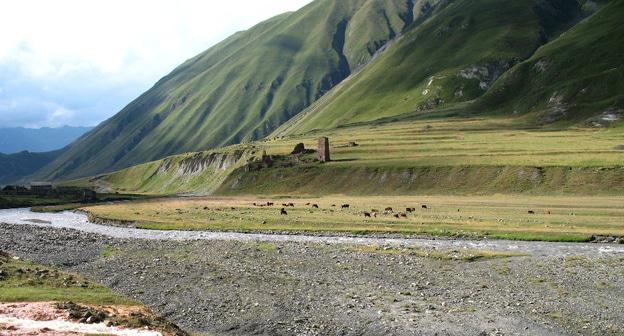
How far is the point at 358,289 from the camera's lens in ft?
116

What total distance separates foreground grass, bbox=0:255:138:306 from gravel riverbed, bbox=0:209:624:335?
6.94 feet

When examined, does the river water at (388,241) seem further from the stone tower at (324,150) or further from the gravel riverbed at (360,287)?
the stone tower at (324,150)

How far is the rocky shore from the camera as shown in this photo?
92.0ft

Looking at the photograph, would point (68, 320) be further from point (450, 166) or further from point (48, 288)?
point (450, 166)

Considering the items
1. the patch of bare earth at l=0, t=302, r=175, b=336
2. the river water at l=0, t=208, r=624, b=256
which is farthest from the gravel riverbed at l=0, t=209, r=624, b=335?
the patch of bare earth at l=0, t=302, r=175, b=336

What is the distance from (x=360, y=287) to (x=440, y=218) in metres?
36.5

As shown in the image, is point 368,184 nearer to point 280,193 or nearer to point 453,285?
point 280,193

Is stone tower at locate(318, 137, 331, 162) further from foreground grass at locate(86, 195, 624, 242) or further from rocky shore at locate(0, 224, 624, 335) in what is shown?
rocky shore at locate(0, 224, 624, 335)

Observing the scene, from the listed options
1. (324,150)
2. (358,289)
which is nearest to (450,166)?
(324,150)

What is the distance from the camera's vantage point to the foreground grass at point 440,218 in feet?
189

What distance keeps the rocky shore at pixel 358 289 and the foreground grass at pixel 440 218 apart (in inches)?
444

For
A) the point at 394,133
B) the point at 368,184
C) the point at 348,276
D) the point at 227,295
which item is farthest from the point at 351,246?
the point at 394,133

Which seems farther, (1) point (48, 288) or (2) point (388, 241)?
(2) point (388, 241)

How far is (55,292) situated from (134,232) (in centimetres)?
4328
